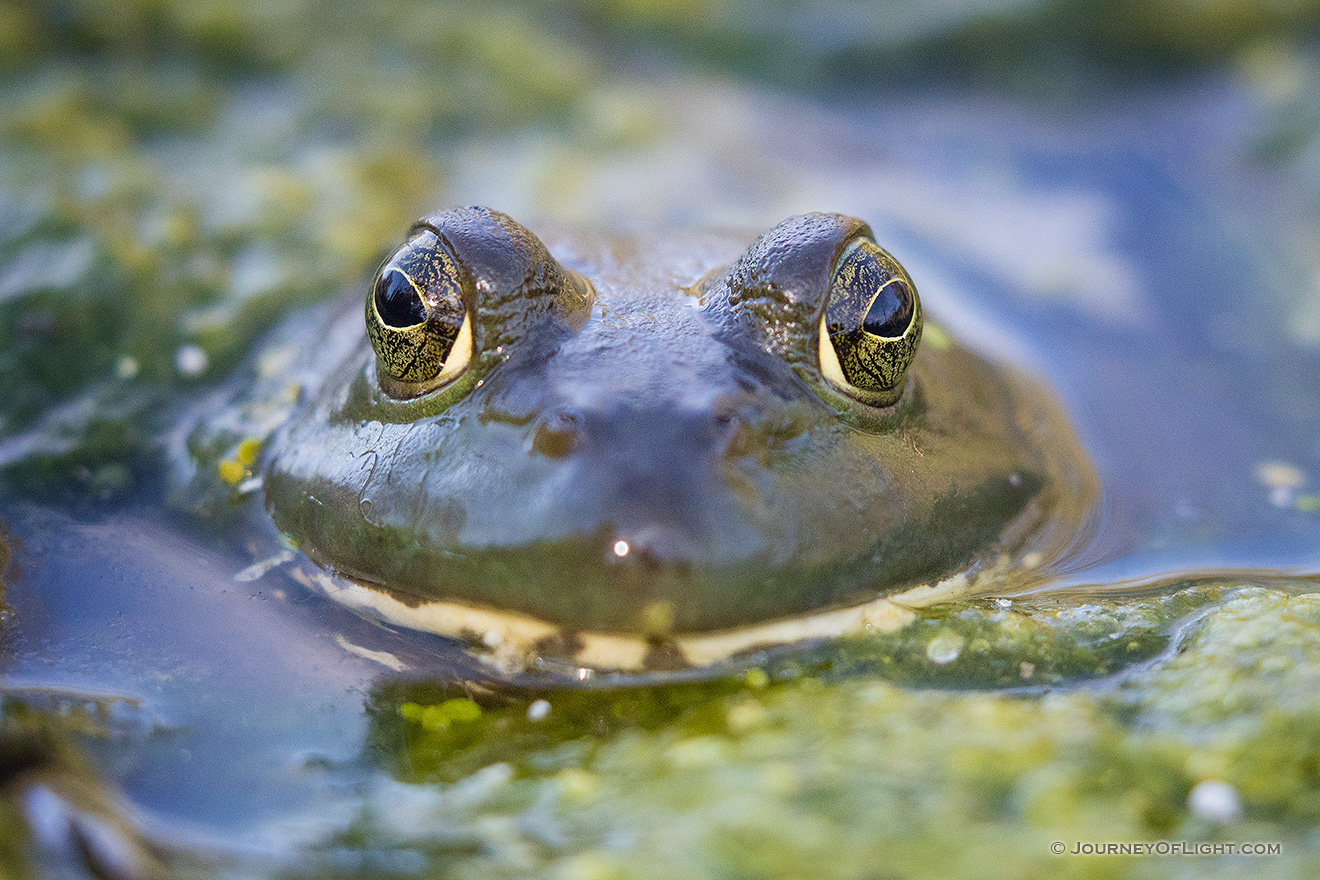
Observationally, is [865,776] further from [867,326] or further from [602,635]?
[867,326]

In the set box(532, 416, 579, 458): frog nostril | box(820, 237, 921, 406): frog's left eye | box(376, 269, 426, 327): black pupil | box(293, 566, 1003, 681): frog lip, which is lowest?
box(293, 566, 1003, 681): frog lip

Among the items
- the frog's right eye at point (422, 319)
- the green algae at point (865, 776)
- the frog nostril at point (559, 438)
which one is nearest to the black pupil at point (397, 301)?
the frog's right eye at point (422, 319)

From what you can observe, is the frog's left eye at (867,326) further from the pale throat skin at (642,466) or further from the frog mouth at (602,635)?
the frog mouth at (602,635)

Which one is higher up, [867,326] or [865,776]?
[867,326]

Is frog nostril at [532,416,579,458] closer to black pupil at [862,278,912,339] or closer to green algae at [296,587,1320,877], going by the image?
green algae at [296,587,1320,877]

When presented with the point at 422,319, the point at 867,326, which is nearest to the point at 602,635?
the point at 422,319

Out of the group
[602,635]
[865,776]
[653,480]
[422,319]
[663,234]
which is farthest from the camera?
[663,234]

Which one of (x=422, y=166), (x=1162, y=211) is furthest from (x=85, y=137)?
(x=1162, y=211)

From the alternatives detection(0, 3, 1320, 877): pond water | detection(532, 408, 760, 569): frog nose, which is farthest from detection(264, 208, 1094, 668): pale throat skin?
detection(0, 3, 1320, 877): pond water
